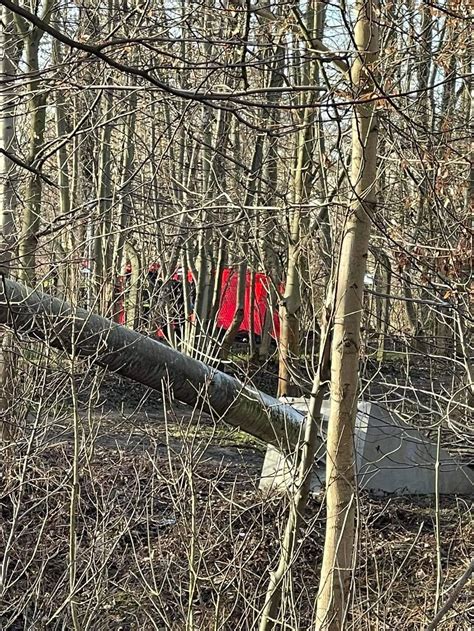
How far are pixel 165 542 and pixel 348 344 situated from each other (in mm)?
3066

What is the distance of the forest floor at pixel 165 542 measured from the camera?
5.00 meters

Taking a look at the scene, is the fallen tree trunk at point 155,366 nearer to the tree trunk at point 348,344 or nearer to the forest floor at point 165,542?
the forest floor at point 165,542

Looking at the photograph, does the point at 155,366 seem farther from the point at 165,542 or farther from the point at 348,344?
the point at 348,344

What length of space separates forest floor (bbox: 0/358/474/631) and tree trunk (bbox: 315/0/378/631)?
0.17 m

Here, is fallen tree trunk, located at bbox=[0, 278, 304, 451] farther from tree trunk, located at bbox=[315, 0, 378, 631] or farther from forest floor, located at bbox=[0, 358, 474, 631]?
tree trunk, located at bbox=[315, 0, 378, 631]

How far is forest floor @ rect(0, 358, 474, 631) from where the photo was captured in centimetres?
500

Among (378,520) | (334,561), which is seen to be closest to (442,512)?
(378,520)

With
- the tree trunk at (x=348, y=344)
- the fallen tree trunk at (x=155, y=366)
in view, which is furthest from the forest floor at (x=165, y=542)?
the fallen tree trunk at (x=155, y=366)

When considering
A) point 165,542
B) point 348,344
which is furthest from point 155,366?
point 348,344

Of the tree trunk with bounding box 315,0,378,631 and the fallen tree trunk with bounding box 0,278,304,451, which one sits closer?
the tree trunk with bounding box 315,0,378,631

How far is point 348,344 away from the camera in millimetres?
4906

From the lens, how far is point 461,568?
7.14 m

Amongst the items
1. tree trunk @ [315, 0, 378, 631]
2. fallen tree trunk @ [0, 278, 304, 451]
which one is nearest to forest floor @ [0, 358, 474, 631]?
tree trunk @ [315, 0, 378, 631]

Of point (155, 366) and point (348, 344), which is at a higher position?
point (348, 344)
